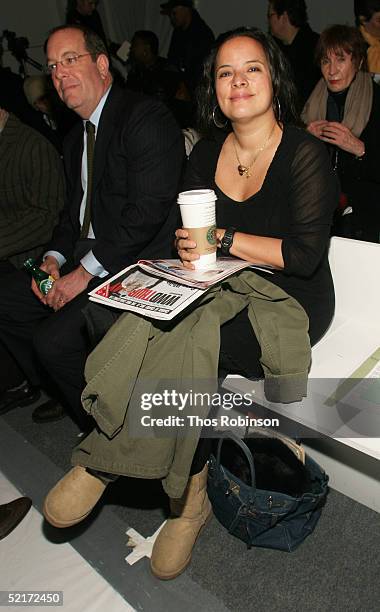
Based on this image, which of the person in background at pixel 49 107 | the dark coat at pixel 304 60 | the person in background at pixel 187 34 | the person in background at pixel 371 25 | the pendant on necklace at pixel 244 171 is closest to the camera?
the pendant on necklace at pixel 244 171

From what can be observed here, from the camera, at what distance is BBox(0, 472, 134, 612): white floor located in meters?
1.50

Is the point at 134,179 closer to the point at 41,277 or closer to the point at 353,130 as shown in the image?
the point at 41,277

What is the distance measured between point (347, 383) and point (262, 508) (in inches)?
17.5

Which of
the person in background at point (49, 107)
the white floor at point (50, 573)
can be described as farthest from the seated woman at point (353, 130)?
the person in background at point (49, 107)

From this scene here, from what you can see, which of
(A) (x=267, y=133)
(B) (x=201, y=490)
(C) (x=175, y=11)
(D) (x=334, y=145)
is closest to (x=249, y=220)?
(A) (x=267, y=133)

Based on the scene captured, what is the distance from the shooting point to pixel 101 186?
1.95 metres

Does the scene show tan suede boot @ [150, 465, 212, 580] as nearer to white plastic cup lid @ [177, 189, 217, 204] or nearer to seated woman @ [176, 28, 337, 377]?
seated woman @ [176, 28, 337, 377]

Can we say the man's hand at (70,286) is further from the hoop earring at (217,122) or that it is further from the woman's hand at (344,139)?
the woman's hand at (344,139)

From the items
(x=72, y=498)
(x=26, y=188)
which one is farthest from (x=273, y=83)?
(x=72, y=498)

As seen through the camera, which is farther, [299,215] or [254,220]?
[254,220]

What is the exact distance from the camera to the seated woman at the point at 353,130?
231 cm

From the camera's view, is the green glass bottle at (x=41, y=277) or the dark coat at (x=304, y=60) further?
the dark coat at (x=304, y=60)

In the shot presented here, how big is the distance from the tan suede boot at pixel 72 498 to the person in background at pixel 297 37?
253cm

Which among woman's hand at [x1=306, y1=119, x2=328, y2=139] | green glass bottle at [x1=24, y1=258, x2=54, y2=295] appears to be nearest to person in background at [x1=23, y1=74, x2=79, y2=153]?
green glass bottle at [x1=24, y1=258, x2=54, y2=295]
